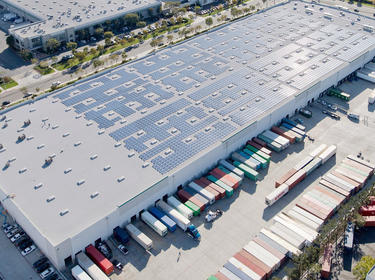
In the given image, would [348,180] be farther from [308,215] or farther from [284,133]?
[284,133]

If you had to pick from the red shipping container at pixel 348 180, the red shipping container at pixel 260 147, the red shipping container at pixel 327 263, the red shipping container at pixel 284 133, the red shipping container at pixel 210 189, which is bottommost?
the red shipping container at pixel 327 263

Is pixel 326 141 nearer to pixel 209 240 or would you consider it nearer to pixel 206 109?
pixel 206 109

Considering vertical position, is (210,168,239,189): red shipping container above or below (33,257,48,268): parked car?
above

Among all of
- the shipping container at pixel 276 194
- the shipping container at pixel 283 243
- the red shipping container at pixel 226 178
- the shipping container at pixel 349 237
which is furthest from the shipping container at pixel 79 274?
the shipping container at pixel 349 237

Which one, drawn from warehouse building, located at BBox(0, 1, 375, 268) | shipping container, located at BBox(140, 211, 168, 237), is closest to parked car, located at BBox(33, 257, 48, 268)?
warehouse building, located at BBox(0, 1, 375, 268)

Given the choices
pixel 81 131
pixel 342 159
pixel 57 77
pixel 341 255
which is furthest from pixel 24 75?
pixel 341 255

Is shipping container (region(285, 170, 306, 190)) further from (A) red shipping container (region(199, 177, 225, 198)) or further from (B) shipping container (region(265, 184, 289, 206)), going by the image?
(A) red shipping container (region(199, 177, 225, 198))

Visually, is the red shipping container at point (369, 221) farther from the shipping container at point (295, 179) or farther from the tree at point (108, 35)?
the tree at point (108, 35)
